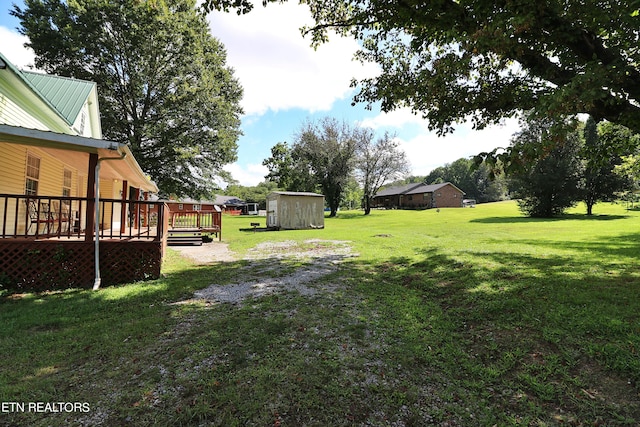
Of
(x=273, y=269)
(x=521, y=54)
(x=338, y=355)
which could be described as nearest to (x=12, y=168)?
(x=273, y=269)

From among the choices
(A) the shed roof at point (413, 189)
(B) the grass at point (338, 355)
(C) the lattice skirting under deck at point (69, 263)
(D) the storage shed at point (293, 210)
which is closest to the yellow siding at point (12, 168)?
(C) the lattice skirting under deck at point (69, 263)

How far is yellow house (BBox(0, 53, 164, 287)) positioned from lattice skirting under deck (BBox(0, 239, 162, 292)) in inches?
0.8

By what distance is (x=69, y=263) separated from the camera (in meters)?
6.16

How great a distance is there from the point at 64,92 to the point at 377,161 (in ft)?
119

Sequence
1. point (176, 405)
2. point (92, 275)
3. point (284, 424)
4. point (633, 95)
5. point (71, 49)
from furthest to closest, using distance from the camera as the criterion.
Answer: point (71, 49)
point (92, 275)
point (633, 95)
point (176, 405)
point (284, 424)

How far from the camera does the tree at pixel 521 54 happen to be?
402 cm

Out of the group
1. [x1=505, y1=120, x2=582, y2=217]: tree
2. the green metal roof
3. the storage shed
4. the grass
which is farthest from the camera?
A: [x1=505, y1=120, x2=582, y2=217]: tree

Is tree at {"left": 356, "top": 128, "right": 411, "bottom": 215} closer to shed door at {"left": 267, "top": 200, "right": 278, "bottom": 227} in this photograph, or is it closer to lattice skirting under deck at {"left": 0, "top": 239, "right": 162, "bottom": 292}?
shed door at {"left": 267, "top": 200, "right": 278, "bottom": 227}

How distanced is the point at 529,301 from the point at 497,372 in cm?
217

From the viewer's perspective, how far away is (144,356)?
3301 millimetres

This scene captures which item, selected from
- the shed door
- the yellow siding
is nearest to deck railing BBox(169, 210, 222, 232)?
the shed door

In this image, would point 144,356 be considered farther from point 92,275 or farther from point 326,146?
point 326,146

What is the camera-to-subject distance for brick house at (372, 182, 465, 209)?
5469 cm

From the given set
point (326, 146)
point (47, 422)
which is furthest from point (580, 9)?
point (326, 146)
